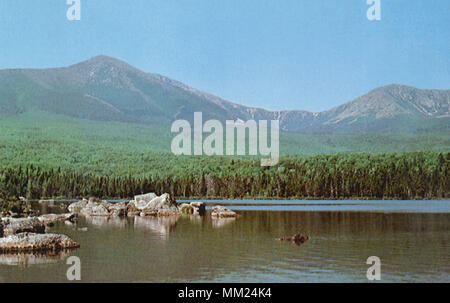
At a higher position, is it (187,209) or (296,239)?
(296,239)

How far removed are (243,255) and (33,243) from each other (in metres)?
12.7

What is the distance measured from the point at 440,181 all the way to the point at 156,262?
112535 mm

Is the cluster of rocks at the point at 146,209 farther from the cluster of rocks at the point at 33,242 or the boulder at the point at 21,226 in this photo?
the cluster of rocks at the point at 33,242

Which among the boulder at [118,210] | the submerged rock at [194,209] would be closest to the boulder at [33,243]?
the boulder at [118,210]

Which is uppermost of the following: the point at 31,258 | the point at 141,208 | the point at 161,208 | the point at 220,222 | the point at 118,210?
the point at 31,258

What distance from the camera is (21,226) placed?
43.0 metres

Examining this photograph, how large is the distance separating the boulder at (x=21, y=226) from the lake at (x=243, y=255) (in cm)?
309

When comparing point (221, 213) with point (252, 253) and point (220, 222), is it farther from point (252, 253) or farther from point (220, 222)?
point (252, 253)

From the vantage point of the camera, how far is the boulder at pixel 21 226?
139 ft

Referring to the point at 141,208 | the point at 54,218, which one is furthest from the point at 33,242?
the point at 141,208

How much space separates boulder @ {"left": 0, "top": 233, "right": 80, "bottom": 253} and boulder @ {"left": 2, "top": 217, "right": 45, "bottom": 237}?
17.2 feet

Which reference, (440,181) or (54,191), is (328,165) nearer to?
(440,181)

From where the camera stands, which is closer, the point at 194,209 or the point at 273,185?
the point at 194,209
